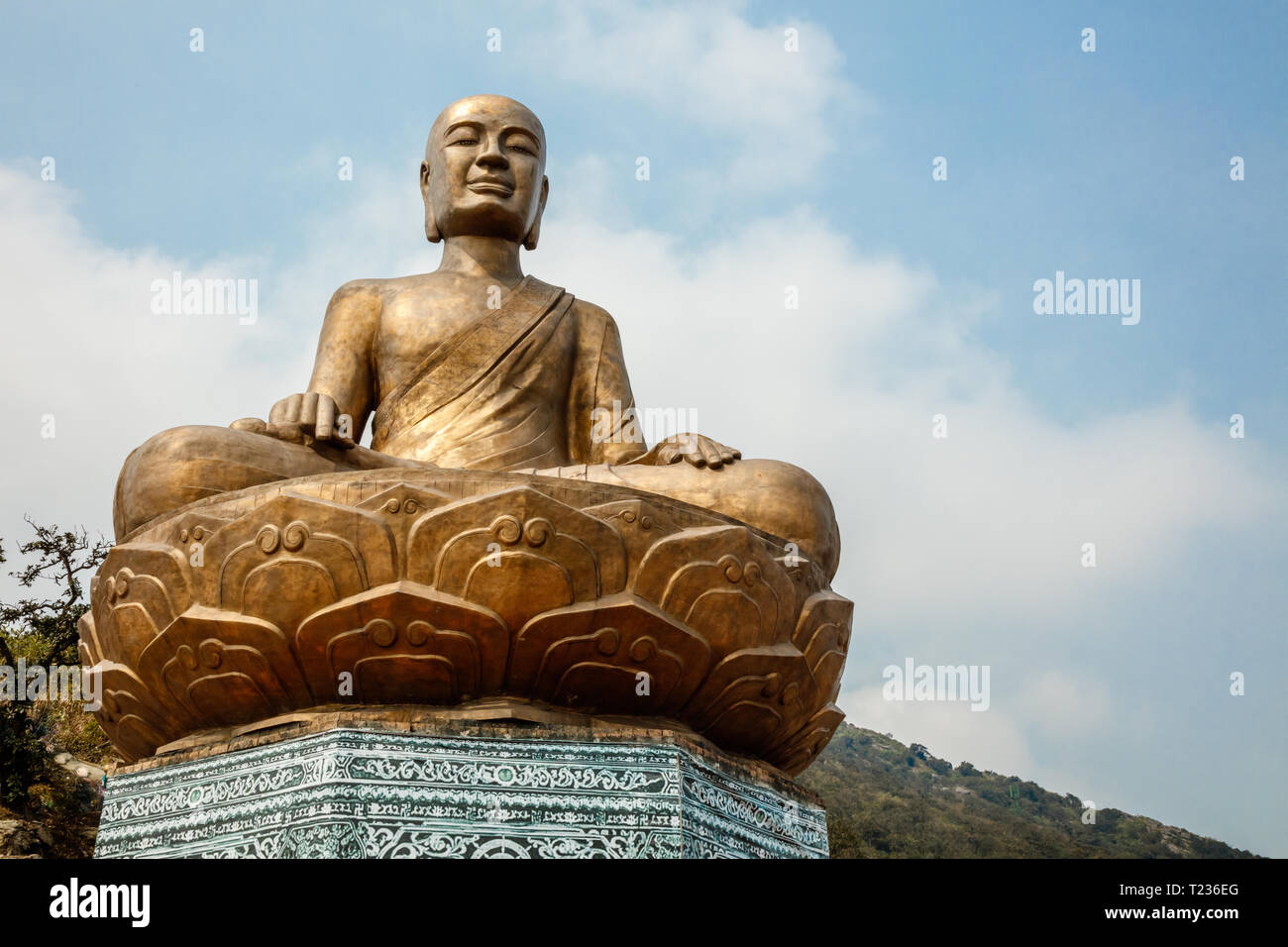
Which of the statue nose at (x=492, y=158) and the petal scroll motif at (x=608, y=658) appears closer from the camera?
the petal scroll motif at (x=608, y=658)

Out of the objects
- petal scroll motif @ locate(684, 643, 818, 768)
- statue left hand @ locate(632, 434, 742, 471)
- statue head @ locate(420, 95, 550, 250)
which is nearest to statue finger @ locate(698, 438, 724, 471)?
statue left hand @ locate(632, 434, 742, 471)

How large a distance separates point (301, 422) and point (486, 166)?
183 cm

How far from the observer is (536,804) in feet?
11.7

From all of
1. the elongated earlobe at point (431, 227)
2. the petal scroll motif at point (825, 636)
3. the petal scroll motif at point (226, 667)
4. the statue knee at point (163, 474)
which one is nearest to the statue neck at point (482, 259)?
the elongated earlobe at point (431, 227)

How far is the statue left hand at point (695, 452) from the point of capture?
4457 mm

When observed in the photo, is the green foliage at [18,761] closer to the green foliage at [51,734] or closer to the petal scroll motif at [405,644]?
the green foliage at [51,734]

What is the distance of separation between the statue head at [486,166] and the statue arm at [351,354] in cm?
52

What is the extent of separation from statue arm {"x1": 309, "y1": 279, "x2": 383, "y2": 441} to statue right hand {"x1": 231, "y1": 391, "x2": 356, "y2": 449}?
0.87 m

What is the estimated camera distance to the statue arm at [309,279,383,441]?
18.0 feet

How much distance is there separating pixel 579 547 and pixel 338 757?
85cm

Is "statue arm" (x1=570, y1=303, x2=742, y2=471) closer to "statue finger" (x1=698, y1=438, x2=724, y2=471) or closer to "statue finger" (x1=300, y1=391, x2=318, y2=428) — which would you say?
"statue finger" (x1=698, y1=438, x2=724, y2=471)

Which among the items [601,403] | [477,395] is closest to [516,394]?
[477,395]
